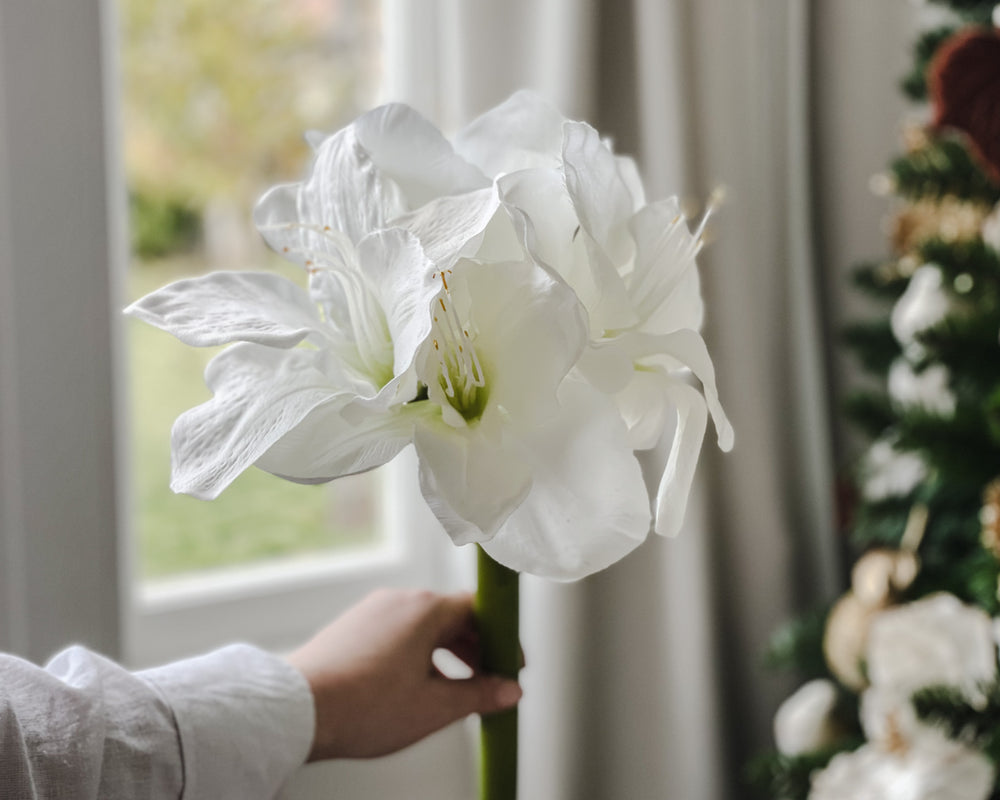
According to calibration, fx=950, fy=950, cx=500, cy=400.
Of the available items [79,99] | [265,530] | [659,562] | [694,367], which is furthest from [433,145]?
[265,530]

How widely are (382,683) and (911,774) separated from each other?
59 cm

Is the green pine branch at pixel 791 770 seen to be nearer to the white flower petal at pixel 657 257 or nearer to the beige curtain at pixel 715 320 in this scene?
the beige curtain at pixel 715 320

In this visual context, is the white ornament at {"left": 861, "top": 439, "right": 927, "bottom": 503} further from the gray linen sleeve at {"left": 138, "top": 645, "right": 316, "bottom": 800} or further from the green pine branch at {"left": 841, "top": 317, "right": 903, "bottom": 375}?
the gray linen sleeve at {"left": 138, "top": 645, "right": 316, "bottom": 800}

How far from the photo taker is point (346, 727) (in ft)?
2.14

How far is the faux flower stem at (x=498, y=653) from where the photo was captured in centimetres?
48

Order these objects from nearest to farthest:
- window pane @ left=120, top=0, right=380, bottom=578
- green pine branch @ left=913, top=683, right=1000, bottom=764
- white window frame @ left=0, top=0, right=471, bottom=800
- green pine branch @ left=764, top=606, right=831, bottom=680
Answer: green pine branch @ left=913, top=683, right=1000, bottom=764
white window frame @ left=0, top=0, right=471, bottom=800
green pine branch @ left=764, top=606, right=831, bottom=680
window pane @ left=120, top=0, right=380, bottom=578

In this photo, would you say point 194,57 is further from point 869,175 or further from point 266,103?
point 869,175

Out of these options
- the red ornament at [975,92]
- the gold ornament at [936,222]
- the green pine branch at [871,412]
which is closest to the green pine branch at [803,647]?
the green pine branch at [871,412]

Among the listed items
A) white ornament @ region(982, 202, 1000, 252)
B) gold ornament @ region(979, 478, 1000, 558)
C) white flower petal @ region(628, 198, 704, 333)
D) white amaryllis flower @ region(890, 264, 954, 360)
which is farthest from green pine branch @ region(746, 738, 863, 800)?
white flower petal @ region(628, 198, 704, 333)

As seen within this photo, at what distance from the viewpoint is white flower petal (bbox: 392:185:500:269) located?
41cm

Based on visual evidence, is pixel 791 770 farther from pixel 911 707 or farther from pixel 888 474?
pixel 888 474

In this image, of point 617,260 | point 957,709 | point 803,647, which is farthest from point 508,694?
point 803,647

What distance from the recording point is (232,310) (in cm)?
46

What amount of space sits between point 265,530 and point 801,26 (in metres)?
1.19
